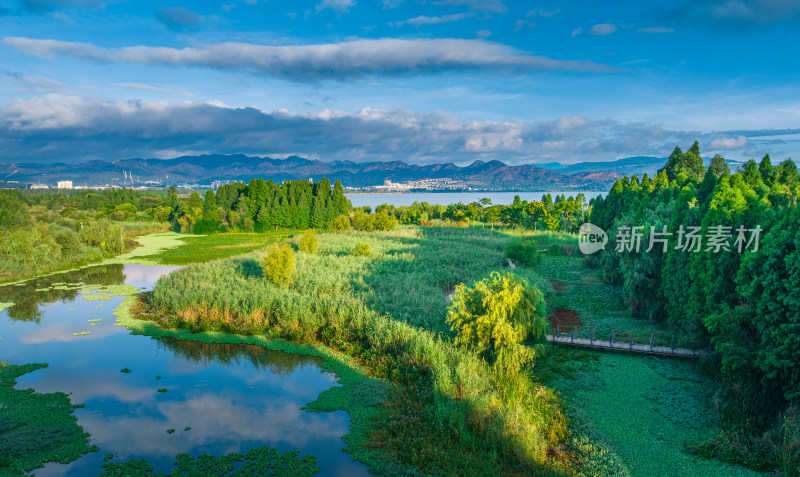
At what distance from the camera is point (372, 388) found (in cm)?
1495

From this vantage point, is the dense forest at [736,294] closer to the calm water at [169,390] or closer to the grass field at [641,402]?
the grass field at [641,402]

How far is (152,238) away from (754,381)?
6368 cm

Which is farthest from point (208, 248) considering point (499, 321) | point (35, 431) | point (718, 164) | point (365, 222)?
point (718, 164)

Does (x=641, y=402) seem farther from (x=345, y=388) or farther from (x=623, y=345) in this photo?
(x=345, y=388)

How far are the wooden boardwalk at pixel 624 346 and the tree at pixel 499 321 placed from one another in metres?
2.31

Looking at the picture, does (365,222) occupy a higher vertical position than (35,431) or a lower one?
higher

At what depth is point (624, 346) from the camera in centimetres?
1830

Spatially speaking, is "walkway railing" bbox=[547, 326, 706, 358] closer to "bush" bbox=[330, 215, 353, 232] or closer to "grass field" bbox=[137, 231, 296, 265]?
"grass field" bbox=[137, 231, 296, 265]

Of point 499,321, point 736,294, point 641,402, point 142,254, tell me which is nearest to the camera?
point 641,402

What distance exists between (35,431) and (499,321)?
14.6 meters

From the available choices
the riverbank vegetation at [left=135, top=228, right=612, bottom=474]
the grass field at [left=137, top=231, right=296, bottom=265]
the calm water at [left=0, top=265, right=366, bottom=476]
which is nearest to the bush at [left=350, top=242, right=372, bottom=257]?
the riverbank vegetation at [left=135, top=228, right=612, bottom=474]

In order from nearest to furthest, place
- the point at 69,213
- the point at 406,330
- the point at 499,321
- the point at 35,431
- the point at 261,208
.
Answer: the point at 35,431
the point at 499,321
the point at 406,330
the point at 69,213
the point at 261,208

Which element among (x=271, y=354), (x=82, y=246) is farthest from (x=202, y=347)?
(x=82, y=246)

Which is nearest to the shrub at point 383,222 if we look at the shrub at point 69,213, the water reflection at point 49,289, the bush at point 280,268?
the water reflection at point 49,289
